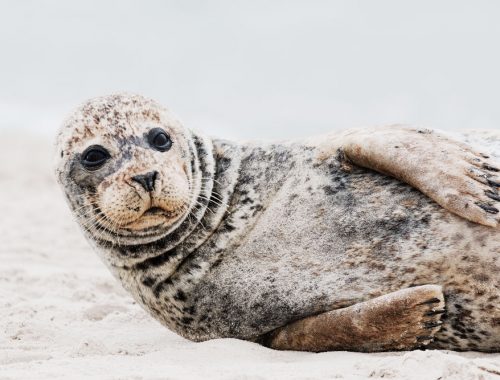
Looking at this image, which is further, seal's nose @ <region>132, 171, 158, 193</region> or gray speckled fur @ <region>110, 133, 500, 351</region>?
seal's nose @ <region>132, 171, 158, 193</region>

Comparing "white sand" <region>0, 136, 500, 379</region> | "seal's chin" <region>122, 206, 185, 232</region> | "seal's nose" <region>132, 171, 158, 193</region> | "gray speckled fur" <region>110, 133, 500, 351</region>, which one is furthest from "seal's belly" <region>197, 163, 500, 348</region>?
"seal's nose" <region>132, 171, 158, 193</region>

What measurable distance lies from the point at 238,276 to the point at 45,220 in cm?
632

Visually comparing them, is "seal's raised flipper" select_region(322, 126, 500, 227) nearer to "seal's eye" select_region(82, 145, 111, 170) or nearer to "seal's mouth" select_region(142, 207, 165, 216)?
"seal's mouth" select_region(142, 207, 165, 216)

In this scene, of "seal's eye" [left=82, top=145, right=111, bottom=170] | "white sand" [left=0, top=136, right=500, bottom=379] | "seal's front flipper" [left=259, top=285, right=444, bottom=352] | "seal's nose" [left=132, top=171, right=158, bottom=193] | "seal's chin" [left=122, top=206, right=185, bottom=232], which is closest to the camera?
"white sand" [left=0, top=136, right=500, bottom=379]

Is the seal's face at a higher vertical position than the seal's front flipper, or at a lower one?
higher

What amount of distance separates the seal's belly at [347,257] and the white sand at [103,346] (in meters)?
0.19

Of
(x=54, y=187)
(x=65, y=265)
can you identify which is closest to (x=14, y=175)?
(x=54, y=187)

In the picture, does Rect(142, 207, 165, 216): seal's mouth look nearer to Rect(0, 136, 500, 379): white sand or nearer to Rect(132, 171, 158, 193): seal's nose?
Rect(132, 171, 158, 193): seal's nose

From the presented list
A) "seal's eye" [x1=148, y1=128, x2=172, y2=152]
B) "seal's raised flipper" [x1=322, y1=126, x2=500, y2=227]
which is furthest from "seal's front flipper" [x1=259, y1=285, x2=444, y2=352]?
"seal's eye" [x1=148, y1=128, x2=172, y2=152]

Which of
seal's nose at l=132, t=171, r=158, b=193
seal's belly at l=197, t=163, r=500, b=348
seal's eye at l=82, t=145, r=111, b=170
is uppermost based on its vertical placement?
seal's eye at l=82, t=145, r=111, b=170

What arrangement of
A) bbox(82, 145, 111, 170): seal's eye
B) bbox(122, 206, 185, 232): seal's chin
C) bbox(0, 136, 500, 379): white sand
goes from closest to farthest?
bbox(0, 136, 500, 379): white sand → bbox(122, 206, 185, 232): seal's chin → bbox(82, 145, 111, 170): seal's eye

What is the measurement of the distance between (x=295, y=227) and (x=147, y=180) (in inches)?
28.9

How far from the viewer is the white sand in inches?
122

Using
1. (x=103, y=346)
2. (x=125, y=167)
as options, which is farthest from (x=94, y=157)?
(x=103, y=346)
